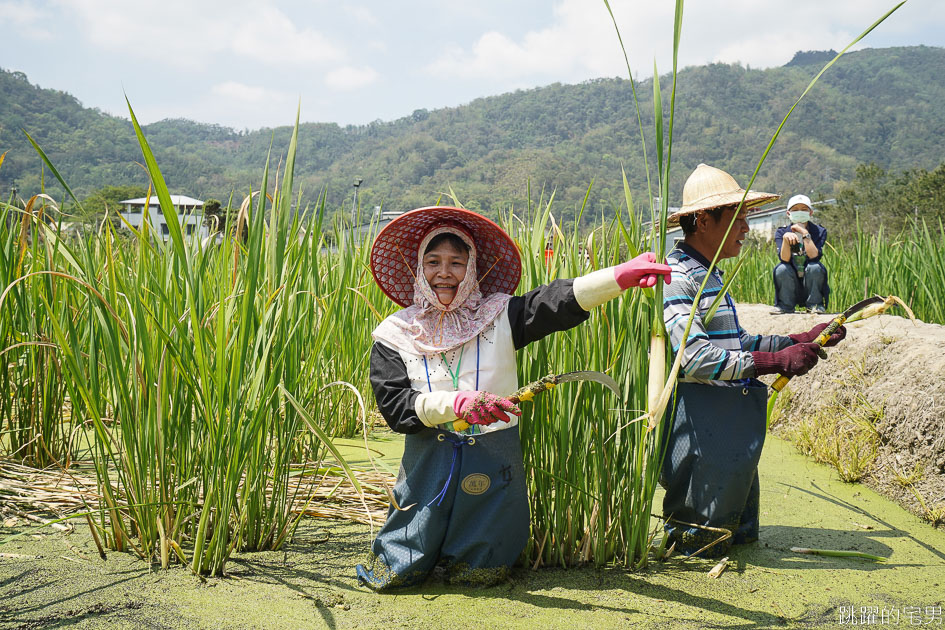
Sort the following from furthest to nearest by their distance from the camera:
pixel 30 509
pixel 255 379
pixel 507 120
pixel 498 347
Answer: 1. pixel 507 120
2. pixel 30 509
3. pixel 498 347
4. pixel 255 379

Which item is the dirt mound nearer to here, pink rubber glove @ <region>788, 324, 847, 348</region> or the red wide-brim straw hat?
pink rubber glove @ <region>788, 324, 847, 348</region>

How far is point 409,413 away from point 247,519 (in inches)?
25.9

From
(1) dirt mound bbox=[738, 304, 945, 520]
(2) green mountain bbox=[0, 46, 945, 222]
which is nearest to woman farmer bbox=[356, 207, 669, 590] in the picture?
(1) dirt mound bbox=[738, 304, 945, 520]

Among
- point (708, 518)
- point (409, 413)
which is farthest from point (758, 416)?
point (409, 413)

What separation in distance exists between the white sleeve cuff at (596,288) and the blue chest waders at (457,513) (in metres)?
0.42

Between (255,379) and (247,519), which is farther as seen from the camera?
(247,519)

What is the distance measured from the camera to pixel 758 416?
1990mm

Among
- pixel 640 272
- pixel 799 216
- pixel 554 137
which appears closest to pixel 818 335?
pixel 640 272

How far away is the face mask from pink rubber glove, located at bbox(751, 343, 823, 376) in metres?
3.65

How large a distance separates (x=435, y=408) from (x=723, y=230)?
1059mm

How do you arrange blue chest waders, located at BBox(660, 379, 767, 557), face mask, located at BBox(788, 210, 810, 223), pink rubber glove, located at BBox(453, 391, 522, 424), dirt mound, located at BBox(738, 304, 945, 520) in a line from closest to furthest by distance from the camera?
pink rubber glove, located at BBox(453, 391, 522, 424), blue chest waders, located at BBox(660, 379, 767, 557), dirt mound, located at BBox(738, 304, 945, 520), face mask, located at BBox(788, 210, 810, 223)

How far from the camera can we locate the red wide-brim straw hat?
1.85 m

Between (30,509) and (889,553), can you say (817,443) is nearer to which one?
(889,553)

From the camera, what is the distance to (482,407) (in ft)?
4.89
